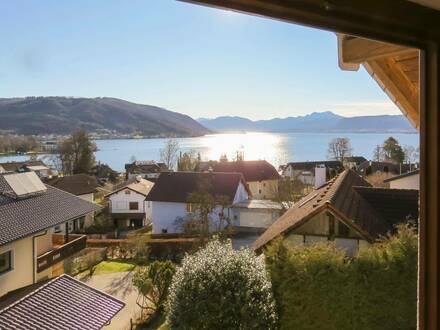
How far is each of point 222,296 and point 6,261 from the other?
182 inches

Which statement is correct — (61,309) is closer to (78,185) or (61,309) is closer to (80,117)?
(78,185)

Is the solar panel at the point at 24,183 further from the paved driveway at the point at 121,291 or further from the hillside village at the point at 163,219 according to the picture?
the paved driveway at the point at 121,291

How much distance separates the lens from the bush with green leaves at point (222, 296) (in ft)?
16.6

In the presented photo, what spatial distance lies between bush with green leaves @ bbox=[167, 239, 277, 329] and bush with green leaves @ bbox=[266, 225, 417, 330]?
378 millimetres

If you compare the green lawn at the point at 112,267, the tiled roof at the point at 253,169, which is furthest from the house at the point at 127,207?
the green lawn at the point at 112,267

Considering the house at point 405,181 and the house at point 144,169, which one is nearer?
the house at point 405,181

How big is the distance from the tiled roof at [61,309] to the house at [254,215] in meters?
11.4

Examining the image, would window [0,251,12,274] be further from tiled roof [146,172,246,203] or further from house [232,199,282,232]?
house [232,199,282,232]

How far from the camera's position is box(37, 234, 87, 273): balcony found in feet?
27.8

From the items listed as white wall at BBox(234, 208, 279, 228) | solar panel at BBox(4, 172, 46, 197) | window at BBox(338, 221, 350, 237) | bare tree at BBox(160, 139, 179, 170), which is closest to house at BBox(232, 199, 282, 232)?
white wall at BBox(234, 208, 279, 228)

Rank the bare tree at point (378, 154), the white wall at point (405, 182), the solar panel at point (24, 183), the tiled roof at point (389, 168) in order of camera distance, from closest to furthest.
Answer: the solar panel at point (24, 183), the white wall at point (405, 182), the tiled roof at point (389, 168), the bare tree at point (378, 154)

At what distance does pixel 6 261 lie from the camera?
742cm

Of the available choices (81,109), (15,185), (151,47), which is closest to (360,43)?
(15,185)

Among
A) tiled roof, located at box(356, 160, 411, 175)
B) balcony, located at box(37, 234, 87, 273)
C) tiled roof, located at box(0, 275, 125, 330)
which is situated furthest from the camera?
tiled roof, located at box(356, 160, 411, 175)
